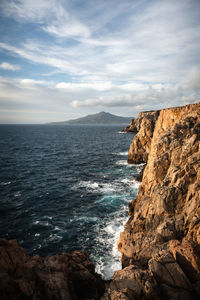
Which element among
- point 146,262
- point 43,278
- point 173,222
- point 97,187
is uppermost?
point 173,222

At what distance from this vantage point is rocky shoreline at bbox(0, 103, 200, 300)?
10.7 meters

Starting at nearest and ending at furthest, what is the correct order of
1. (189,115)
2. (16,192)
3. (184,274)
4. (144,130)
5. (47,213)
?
(184,274) → (189,115) → (47,213) → (16,192) → (144,130)

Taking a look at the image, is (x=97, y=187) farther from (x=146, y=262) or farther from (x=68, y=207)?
(x=146, y=262)

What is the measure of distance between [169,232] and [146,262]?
341cm

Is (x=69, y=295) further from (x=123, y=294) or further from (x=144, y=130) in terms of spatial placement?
(x=144, y=130)

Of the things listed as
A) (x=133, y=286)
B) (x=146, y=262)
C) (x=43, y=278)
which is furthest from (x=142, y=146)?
(x=43, y=278)

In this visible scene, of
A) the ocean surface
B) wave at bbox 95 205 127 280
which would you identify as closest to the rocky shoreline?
wave at bbox 95 205 127 280

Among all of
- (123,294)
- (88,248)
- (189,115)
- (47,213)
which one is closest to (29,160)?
(47,213)

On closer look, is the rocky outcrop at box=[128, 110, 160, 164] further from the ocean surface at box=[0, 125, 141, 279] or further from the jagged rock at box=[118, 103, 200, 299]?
the jagged rock at box=[118, 103, 200, 299]

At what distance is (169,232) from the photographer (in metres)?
15.2

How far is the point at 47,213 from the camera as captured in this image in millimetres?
30359

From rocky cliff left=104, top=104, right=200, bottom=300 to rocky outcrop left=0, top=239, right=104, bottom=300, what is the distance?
2.22 m

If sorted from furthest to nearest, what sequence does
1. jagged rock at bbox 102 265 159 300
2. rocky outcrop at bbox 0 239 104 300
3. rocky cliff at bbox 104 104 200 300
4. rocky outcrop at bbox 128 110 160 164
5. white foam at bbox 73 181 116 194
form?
rocky outcrop at bbox 128 110 160 164
white foam at bbox 73 181 116 194
rocky cliff at bbox 104 104 200 300
jagged rock at bbox 102 265 159 300
rocky outcrop at bbox 0 239 104 300

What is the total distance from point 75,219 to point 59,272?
55.8 ft
